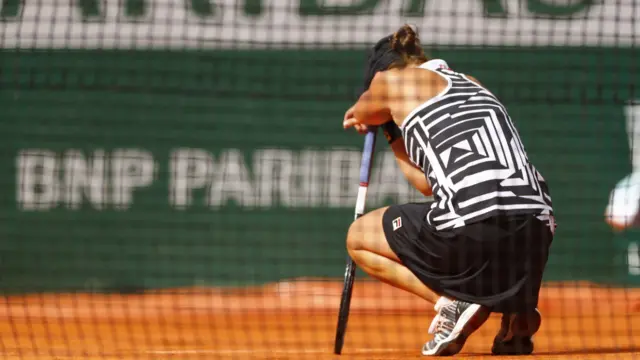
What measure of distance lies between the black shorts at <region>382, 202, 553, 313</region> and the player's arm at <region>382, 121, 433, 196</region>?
1.36 feet

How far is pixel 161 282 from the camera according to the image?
7.86m

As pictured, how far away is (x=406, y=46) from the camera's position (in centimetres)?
401

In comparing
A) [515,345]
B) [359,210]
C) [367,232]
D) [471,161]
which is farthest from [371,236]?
[515,345]

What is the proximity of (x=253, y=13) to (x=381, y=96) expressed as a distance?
417cm

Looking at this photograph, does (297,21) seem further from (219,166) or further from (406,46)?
(406,46)

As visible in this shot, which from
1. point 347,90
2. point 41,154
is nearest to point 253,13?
point 347,90

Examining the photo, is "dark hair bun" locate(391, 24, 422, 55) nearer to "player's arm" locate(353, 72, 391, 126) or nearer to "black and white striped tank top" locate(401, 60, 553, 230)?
"player's arm" locate(353, 72, 391, 126)

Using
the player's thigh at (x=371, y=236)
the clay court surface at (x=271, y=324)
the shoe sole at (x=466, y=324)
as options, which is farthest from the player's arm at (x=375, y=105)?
the clay court surface at (x=271, y=324)

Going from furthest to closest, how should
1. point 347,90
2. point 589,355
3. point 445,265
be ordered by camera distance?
point 347,90, point 589,355, point 445,265

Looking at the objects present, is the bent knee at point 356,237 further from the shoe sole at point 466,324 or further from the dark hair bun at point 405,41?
the dark hair bun at point 405,41

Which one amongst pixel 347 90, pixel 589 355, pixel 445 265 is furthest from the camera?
pixel 347 90

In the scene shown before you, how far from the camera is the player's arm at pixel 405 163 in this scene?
4.23 meters

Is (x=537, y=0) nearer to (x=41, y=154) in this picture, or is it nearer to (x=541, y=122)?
(x=541, y=122)

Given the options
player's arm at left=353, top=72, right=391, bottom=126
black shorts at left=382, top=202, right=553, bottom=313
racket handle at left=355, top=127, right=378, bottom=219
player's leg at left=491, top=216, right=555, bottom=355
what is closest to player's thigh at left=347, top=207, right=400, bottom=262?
black shorts at left=382, top=202, right=553, bottom=313
